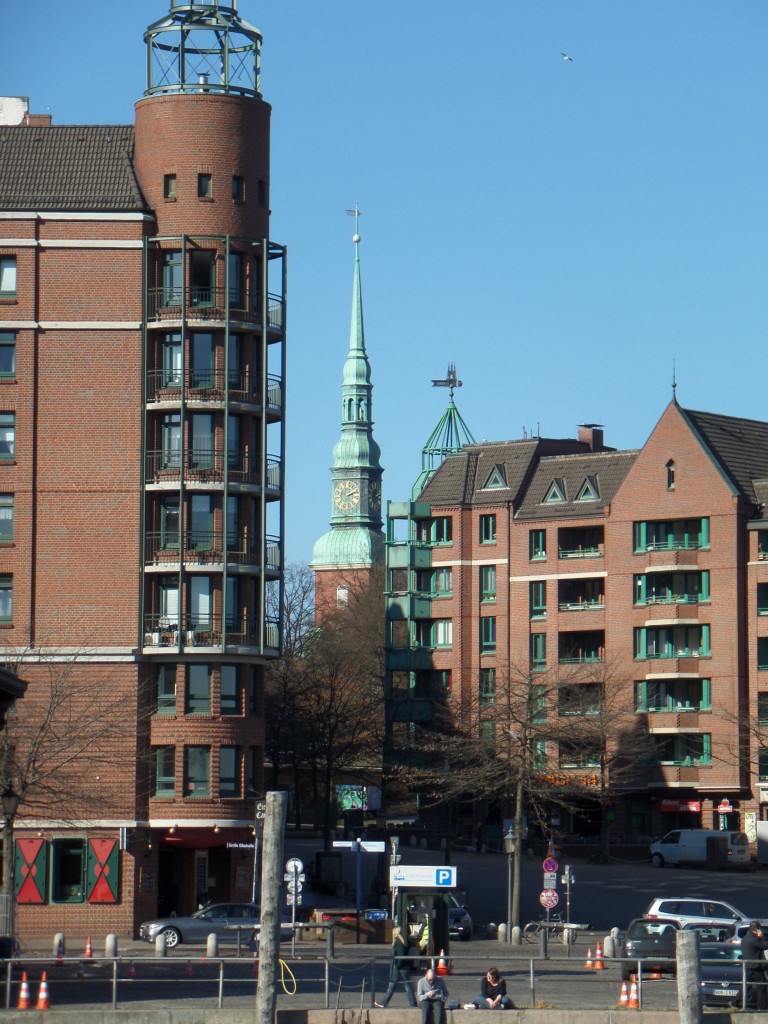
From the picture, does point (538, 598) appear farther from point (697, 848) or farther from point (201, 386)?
point (201, 386)

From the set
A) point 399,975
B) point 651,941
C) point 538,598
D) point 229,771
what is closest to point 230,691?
point 229,771

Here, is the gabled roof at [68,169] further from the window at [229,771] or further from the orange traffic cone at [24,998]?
the orange traffic cone at [24,998]

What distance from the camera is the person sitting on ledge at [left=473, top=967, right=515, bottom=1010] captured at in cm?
3700

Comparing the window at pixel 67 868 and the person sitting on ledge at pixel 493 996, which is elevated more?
the window at pixel 67 868

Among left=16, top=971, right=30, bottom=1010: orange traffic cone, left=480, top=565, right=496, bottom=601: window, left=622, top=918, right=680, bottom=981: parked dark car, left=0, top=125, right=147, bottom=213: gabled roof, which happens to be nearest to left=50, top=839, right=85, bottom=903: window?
left=0, top=125, right=147, bottom=213: gabled roof

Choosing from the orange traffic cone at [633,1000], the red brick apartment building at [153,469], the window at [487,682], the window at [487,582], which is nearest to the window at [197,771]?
the red brick apartment building at [153,469]

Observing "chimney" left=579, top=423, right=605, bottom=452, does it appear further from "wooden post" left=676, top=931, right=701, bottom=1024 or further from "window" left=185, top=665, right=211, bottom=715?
"wooden post" left=676, top=931, right=701, bottom=1024

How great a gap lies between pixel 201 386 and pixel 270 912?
1355 inches

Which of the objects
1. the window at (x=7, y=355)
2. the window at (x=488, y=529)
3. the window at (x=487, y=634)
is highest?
the window at (x=7, y=355)

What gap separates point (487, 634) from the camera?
10225 centimetres

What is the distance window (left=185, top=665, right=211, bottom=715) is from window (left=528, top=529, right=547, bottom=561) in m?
35.8

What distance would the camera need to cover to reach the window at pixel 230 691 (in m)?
67.1

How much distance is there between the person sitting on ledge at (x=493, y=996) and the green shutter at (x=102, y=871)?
29.1 metres

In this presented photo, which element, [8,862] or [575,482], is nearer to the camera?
[8,862]
